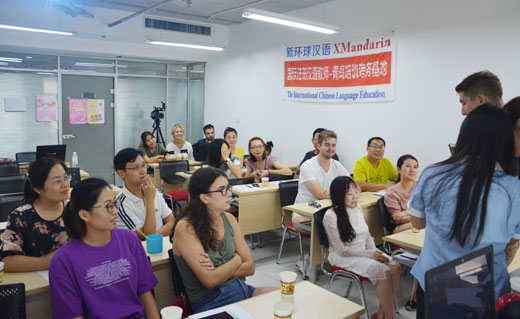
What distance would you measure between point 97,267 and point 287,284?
0.89 meters

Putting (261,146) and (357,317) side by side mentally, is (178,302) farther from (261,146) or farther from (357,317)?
(261,146)

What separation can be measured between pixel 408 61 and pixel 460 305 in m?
4.81

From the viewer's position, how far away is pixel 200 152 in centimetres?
762

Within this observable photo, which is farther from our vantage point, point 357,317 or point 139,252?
point 139,252

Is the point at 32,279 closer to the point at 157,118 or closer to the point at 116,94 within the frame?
→ the point at 157,118

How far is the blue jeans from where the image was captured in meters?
2.21

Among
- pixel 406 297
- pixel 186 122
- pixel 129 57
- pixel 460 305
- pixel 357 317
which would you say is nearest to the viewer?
pixel 460 305

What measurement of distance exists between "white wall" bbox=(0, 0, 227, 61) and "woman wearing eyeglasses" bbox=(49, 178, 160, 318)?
5.82 metres

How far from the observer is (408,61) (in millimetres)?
5500

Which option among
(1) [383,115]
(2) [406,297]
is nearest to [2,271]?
(2) [406,297]

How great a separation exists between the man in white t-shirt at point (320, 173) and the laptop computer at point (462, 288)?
2.92m

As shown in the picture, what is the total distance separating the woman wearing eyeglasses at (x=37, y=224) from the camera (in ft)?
7.21

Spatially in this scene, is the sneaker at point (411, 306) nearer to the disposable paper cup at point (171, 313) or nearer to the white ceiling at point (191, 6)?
the disposable paper cup at point (171, 313)

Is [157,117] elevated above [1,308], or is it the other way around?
[157,117]
